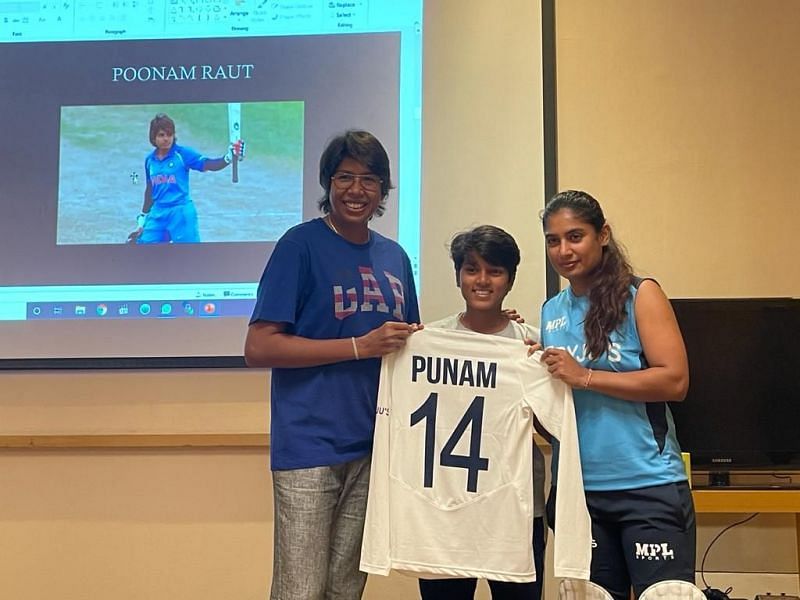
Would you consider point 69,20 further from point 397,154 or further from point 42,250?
point 397,154

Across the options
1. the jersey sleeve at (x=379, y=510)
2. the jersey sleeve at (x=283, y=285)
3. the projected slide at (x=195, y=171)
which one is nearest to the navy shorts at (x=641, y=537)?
the jersey sleeve at (x=379, y=510)

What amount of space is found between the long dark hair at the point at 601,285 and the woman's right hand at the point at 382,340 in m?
0.36

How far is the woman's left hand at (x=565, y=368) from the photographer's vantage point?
137 cm

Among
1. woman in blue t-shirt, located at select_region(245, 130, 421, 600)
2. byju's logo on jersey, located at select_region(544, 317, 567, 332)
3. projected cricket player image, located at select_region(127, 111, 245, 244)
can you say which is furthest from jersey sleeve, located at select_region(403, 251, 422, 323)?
projected cricket player image, located at select_region(127, 111, 245, 244)

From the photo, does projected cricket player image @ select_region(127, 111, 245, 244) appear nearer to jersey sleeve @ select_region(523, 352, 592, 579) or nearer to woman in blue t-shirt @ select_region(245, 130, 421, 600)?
woman in blue t-shirt @ select_region(245, 130, 421, 600)

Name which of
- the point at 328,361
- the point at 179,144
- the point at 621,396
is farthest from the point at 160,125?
the point at 621,396

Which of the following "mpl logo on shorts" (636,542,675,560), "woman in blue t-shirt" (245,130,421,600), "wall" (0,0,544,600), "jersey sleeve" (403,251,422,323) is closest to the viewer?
"mpl logo on shorts" (636,542,675,560)

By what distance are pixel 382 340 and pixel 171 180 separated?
111 cm

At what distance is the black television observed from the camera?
201cm

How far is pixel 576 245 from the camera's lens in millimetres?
1430

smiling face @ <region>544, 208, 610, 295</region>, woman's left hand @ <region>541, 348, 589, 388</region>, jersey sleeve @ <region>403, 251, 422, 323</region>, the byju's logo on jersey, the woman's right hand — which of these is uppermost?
smiling face @ <region>544, 208, 610, 295</region>

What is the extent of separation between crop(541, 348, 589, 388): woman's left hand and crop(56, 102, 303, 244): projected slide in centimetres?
105

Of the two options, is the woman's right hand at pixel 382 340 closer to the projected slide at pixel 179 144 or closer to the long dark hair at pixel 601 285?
the long dark hair at pixel 601 285

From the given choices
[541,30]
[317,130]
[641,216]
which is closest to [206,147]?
[317,130]
